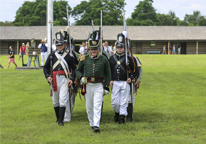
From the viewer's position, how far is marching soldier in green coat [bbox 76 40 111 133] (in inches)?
305

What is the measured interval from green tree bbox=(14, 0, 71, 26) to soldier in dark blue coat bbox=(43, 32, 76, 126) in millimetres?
64659

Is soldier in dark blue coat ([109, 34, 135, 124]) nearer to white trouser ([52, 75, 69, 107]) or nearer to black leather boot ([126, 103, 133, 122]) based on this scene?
black leather boot ([126, 103, 133, 122])

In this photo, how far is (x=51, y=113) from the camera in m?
9.96

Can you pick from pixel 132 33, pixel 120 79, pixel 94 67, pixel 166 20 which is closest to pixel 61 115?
pixel 94 67

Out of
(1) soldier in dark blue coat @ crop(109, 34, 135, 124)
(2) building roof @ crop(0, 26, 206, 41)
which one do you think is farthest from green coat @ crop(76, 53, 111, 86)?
(2) building roof @ crop(0, 26, 206, 41)

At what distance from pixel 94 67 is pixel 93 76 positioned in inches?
8.7

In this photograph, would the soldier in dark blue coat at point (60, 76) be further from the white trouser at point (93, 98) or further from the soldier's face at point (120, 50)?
the soldier's face at point (120, 50)

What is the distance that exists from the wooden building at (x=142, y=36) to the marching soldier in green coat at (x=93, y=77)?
44019 mm

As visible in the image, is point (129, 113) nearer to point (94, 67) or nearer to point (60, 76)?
point (94, 67)

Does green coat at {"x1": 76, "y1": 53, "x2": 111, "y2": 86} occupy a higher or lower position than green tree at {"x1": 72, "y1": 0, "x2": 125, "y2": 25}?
lower

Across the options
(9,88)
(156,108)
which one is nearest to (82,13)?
(9,88)

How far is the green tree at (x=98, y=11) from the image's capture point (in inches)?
2850

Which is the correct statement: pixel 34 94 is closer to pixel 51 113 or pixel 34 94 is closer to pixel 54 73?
pixel 51 113

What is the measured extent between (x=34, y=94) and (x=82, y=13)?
69.1 metres
